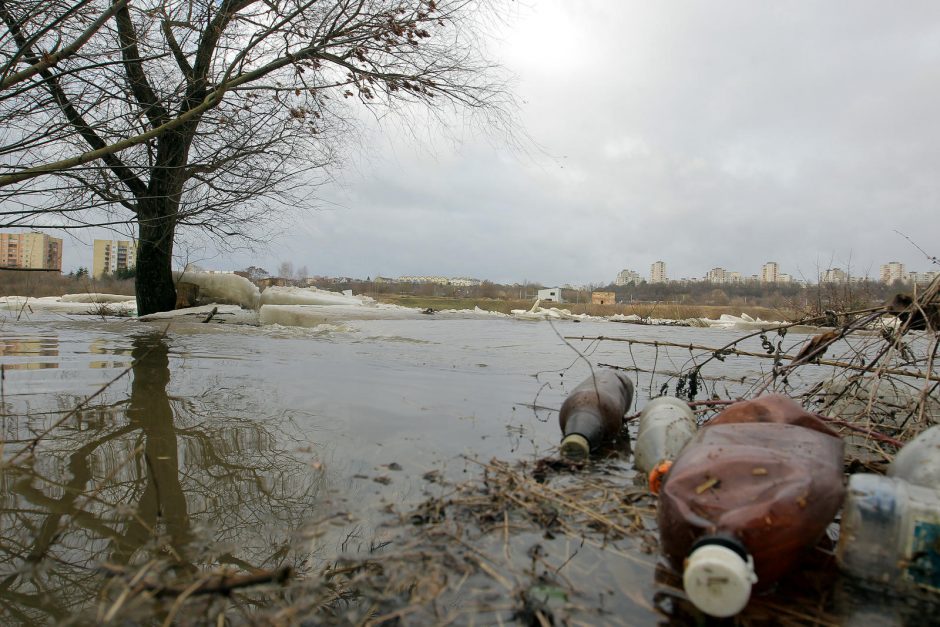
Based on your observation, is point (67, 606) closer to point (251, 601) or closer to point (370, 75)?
point (251, 601)

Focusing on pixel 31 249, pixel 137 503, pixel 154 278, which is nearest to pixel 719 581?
pixel 137 503

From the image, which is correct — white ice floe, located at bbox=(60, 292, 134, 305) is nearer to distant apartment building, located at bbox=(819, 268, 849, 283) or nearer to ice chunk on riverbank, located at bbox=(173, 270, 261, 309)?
ice chunk on riverbank, located at bbox=(173, 270, 261, 309)

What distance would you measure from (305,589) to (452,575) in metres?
0.47

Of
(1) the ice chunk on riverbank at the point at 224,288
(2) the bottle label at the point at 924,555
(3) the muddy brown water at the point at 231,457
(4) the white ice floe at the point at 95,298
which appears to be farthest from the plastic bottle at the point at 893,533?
(4) the white ice floe at the point at 95,298

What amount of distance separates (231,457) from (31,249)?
4962mm

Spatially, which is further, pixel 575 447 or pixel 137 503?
pixel 575 447

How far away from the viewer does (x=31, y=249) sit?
19.9 feet

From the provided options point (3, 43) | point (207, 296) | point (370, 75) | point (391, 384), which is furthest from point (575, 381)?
point (207, 296)

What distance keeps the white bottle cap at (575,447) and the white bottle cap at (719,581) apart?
5.00 ft

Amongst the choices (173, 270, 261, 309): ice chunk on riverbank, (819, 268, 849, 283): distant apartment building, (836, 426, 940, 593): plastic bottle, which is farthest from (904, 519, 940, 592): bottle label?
(173, 270, 261, 309): ice chunk on riverbank

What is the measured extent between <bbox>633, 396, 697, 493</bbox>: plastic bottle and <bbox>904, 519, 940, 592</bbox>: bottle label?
1013 millimetres

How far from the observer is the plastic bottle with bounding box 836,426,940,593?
166 centimetres

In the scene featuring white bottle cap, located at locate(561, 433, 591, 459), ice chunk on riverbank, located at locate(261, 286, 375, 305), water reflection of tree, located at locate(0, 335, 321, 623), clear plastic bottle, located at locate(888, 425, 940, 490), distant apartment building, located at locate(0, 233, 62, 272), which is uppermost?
distant apartment building, located at locate(0, 233, 62, 272)

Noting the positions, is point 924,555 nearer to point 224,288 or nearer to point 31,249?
point 31,249
